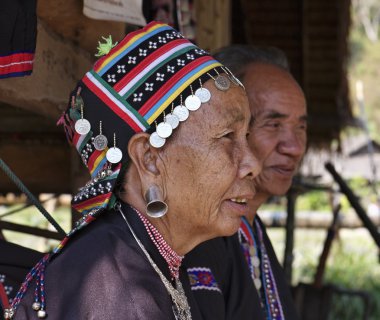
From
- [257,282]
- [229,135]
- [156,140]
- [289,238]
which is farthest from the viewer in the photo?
[289,238]

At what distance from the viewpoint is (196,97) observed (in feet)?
6.05

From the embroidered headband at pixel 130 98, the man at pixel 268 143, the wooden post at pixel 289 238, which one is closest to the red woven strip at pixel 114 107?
the embroidered headband at pixel 130 98

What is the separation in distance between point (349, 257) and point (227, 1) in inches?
286

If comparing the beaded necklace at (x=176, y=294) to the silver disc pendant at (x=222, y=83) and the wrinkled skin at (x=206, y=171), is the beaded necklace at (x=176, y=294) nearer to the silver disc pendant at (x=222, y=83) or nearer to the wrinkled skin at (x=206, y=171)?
the wrinkled skin at (x=206, y=171)

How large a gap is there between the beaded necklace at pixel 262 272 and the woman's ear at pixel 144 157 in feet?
3.74

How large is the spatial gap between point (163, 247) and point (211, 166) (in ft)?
0.76

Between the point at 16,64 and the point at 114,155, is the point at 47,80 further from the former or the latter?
the point at 114,155

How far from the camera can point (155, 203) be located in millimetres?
1823

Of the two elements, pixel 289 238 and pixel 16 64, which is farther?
pixel 289 238

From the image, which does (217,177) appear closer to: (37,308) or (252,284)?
(37,308)

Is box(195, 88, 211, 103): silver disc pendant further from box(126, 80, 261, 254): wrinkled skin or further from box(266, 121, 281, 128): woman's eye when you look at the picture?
box(266, 121, 281, 128): woman's eye

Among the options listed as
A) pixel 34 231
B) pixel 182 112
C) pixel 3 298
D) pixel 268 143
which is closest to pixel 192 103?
pixel 182 112

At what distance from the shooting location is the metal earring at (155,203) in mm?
1811

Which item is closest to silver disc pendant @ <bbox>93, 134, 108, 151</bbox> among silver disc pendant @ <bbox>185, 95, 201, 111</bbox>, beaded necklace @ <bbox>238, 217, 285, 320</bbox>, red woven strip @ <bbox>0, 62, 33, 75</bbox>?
silver disc pendant @ <bbox>185, 95, 201, 111</bbox>
